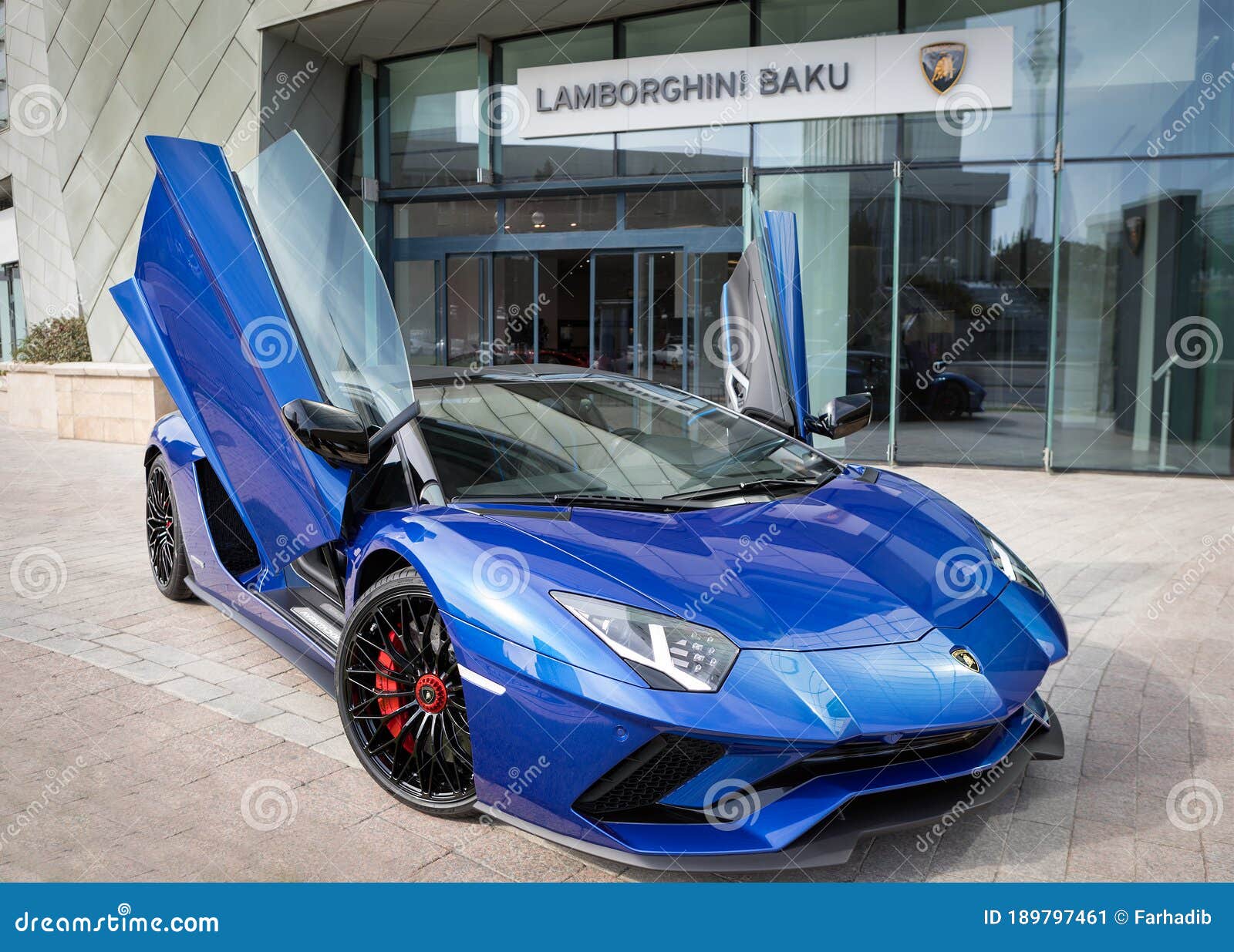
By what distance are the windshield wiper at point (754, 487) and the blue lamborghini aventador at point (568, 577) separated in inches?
0.5

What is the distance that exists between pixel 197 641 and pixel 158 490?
0.95m

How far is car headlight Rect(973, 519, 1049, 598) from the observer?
3.14m

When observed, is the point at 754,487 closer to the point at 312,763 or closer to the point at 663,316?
the point at 312,763

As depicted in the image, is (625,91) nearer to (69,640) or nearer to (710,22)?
(710,22)

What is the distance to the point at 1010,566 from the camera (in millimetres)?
3229

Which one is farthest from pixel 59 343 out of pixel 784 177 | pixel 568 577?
pixel 568 577

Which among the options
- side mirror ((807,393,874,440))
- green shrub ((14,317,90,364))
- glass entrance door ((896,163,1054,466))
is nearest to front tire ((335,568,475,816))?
A: side mirror ((807,393,874,440))

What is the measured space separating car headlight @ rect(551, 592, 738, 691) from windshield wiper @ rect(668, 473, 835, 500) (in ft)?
2.51

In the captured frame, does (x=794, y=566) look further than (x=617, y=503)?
No

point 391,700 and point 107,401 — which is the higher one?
point 107,401

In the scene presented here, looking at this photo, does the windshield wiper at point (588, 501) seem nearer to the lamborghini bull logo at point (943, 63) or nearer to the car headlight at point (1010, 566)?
the car headlight at point (1010, 566)

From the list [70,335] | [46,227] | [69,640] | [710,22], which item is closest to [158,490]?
[69,640]

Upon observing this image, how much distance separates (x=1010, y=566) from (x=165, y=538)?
402cm

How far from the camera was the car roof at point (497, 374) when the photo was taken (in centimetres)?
379
